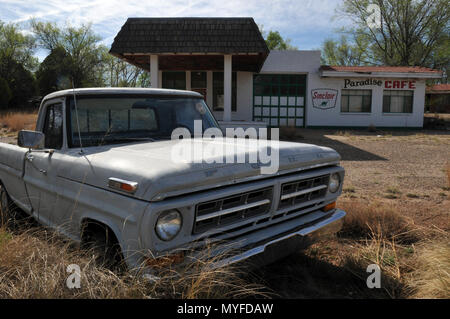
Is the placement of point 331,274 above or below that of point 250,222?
A: below

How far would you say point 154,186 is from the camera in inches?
90.0

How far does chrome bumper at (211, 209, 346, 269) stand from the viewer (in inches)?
98.4

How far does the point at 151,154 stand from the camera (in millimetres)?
2893

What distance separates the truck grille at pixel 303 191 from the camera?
307cm

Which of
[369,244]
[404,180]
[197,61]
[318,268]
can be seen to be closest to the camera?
[318,268]

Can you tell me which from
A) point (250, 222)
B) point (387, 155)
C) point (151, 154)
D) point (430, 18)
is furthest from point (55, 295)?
point (430, 18)

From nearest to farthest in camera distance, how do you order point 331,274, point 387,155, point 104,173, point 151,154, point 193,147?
point 104,173 → point 151,154 → point 193,147 → point 331,274 → point 387,155

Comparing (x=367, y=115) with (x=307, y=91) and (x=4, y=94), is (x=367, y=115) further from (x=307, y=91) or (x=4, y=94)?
(x=4, y=94)

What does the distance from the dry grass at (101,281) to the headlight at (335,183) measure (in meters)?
1.44

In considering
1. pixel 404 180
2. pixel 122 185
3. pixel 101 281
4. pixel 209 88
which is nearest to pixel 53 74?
pixel 209 88

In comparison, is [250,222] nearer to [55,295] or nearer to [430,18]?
[55,295]

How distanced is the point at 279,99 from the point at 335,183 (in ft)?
67.4

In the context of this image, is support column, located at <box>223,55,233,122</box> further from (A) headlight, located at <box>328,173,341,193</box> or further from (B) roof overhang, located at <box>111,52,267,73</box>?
(A) headlight, located at <box>328,173,341,193</box>

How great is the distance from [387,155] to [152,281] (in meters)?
11.3
